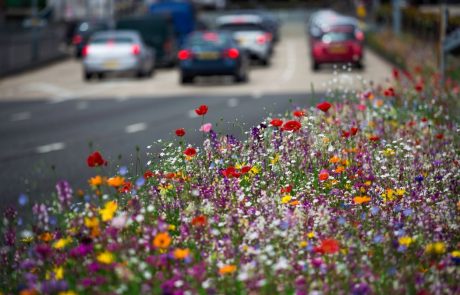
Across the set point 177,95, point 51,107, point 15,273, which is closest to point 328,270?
point 15,273

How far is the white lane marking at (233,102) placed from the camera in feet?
80.2

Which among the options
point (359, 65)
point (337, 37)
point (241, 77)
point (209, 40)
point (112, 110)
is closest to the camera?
point (112, 110)

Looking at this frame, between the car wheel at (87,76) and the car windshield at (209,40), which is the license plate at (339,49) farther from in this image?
the car wheel at (87,76)

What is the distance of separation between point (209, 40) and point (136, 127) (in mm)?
12834

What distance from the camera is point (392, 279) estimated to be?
5.27 metres

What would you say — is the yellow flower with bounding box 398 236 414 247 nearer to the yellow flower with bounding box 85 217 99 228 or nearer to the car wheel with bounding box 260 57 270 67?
A: the yellow flower with bounding box 85 217 99 228

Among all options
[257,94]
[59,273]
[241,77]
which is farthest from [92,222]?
[241,77]

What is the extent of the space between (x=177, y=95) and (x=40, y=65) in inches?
584

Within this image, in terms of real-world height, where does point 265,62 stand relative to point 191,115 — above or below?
below

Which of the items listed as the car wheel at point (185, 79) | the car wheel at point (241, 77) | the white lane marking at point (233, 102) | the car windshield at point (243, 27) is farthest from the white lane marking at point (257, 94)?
the car windshield at point (243, 27)

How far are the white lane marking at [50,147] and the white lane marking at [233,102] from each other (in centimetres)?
744

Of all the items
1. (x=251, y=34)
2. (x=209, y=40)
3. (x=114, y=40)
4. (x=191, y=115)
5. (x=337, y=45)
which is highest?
(x=191, y=115)

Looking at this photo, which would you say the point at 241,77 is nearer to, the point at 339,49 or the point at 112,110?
the point at 339,49

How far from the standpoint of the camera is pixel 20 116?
23562 millimetres
